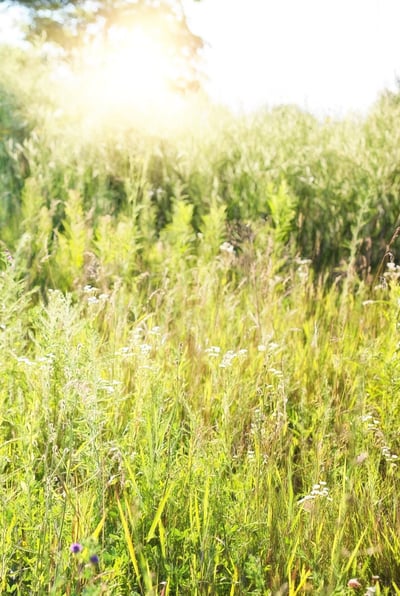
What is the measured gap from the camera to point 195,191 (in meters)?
5.38

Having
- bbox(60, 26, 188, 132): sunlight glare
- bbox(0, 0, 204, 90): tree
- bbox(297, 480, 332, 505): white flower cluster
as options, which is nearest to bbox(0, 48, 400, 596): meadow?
bbox(297, 480, 332, 505): white flower cluster

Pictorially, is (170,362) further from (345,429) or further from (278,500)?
(278,500)

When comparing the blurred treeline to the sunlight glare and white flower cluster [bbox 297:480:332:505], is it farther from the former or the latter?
white flower cluster [bbox 297:480:332:505]

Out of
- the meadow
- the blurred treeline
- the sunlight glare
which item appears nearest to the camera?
the meadow

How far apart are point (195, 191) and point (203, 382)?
2.85m

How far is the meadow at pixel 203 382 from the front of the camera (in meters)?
1.68

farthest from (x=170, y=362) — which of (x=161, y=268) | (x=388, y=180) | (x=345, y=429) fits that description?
(x=388, y=180)

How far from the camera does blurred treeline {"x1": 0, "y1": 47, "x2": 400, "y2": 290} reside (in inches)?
160

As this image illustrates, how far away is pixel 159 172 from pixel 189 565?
4587mm

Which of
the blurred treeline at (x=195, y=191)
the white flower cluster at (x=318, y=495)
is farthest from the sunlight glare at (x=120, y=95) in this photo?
the white flower cluster at (x=318, y=495)

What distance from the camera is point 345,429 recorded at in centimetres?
233

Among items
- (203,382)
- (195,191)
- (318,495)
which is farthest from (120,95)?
(318,495)

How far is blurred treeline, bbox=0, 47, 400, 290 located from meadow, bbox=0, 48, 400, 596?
1.1 inches

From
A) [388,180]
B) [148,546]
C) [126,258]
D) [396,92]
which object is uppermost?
[396,92]
